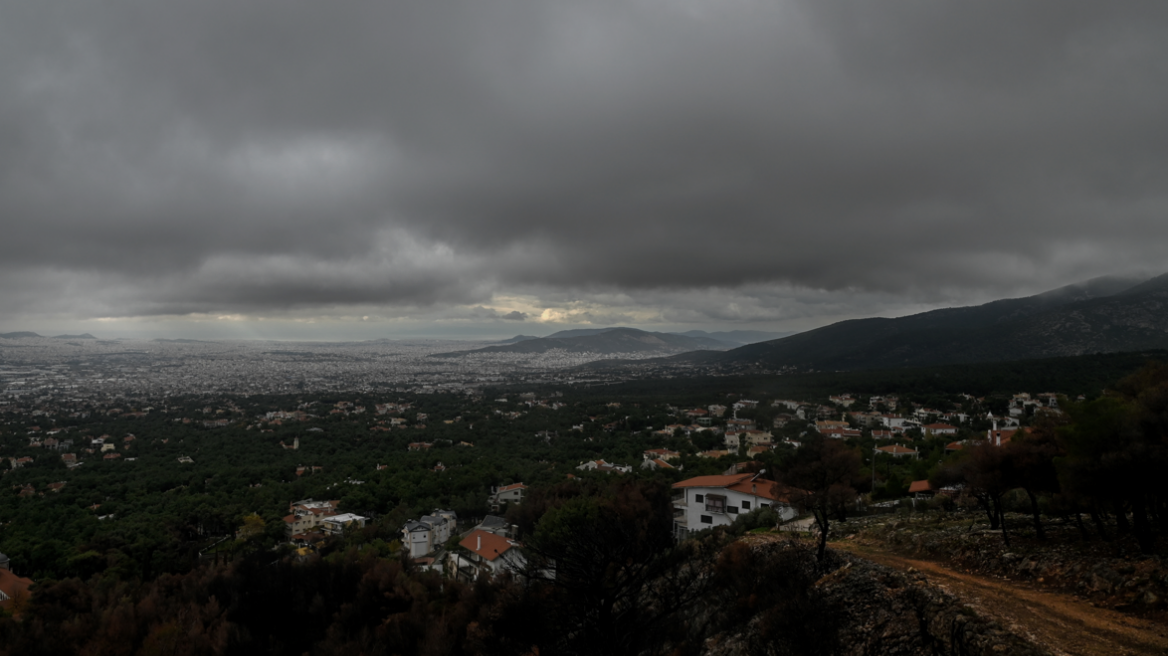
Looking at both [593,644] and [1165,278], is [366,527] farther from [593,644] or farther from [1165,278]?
[1165,278]

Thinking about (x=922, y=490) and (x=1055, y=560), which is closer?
(x=1055, y=560)

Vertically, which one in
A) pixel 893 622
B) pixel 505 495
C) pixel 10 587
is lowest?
pixel 505 495

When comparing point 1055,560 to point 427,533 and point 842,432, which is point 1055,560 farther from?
point 842,432

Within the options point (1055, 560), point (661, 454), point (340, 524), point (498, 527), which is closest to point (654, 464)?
point (661, 454)

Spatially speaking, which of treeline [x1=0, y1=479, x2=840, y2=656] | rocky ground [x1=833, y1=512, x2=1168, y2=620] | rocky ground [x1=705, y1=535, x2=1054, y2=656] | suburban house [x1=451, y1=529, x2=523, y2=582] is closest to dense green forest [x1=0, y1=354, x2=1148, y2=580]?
rocky ground [x1=833, y1=512, x2=1168, y2=620]

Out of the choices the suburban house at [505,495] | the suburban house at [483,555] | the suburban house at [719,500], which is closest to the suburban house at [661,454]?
the suburban house at [505,495]

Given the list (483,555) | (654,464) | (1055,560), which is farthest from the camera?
Answer: (654,464)

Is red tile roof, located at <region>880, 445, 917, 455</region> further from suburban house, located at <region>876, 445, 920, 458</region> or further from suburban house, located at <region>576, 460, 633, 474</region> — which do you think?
suburban house, located at <region>576, 460, 633, 474</region>
